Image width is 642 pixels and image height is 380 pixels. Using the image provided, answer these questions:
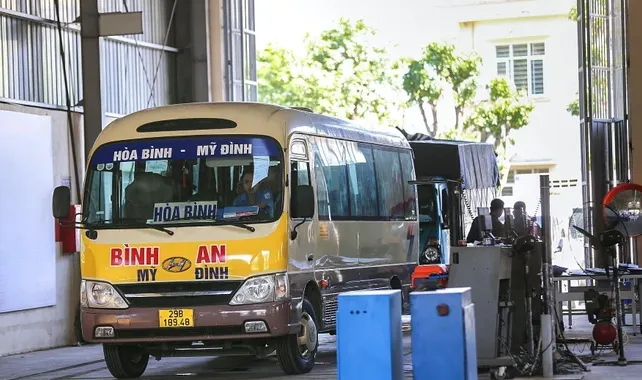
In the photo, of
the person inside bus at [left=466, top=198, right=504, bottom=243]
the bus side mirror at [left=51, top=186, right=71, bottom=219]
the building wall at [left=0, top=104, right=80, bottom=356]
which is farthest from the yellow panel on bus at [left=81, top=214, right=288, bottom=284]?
the building wall at [left=0, top=104, right=80, bottom=356]

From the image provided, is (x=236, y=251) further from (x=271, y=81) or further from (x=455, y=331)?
(x=271, y=81)

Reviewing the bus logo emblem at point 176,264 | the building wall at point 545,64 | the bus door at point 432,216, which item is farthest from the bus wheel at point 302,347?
the building wall at point 545,64

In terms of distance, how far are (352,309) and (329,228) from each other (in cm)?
584

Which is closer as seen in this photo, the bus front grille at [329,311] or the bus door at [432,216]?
the bus front grille at [329,311]

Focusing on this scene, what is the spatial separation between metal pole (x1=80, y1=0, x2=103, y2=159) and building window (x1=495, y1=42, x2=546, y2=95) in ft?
104

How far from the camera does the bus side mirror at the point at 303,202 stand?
13.8 meters

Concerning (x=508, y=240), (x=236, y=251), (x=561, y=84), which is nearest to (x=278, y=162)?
(x=236, y=251)

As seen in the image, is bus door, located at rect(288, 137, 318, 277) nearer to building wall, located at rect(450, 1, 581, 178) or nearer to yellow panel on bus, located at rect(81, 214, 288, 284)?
yellow panel on bus, located at rect(81, 214, 288, 284)

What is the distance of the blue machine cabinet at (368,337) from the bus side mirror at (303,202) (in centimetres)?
432

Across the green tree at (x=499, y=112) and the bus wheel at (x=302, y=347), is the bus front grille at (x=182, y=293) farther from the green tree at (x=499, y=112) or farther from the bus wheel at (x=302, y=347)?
the green tree at (x=499, y=112)

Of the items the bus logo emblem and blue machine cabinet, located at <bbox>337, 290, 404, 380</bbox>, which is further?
the bus logo emblem

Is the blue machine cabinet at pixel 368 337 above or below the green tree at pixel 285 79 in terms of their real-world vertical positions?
below

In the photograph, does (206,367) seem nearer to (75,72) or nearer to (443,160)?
(75,72)

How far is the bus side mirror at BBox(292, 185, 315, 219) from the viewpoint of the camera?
1377 centimetres
